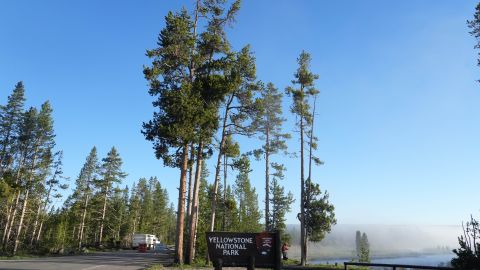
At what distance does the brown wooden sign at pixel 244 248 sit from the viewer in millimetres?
13812

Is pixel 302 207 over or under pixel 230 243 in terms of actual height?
A: over

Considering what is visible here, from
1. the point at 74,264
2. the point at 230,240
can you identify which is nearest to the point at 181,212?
the point at 74,264

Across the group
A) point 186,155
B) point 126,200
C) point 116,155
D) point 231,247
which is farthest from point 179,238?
point 126,200

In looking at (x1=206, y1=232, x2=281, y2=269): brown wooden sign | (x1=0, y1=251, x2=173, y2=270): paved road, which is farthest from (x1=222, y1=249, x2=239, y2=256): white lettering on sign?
(x1=0, y1=251, x2=173, y2=270): paved road

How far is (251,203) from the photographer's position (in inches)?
3031

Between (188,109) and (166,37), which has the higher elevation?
(166,37)

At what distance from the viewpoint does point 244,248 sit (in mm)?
13977

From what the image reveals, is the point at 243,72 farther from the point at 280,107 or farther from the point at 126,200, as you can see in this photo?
the point at 126,200

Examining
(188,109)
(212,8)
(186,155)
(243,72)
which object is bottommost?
(186,155)

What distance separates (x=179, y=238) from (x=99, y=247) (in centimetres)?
3744

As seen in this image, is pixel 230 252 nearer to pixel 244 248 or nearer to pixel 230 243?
pixel 230 243

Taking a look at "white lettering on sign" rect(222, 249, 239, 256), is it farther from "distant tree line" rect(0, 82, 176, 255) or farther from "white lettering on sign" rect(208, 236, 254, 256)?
"distant tree line" rect(0, 82, 176, 255)

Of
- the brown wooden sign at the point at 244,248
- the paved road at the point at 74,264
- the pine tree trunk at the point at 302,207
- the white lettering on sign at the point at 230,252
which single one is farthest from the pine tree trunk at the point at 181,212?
the pine tree trunk at the point at 302,207

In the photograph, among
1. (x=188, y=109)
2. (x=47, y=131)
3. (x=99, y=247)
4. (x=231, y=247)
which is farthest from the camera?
(x=99, y=247)
